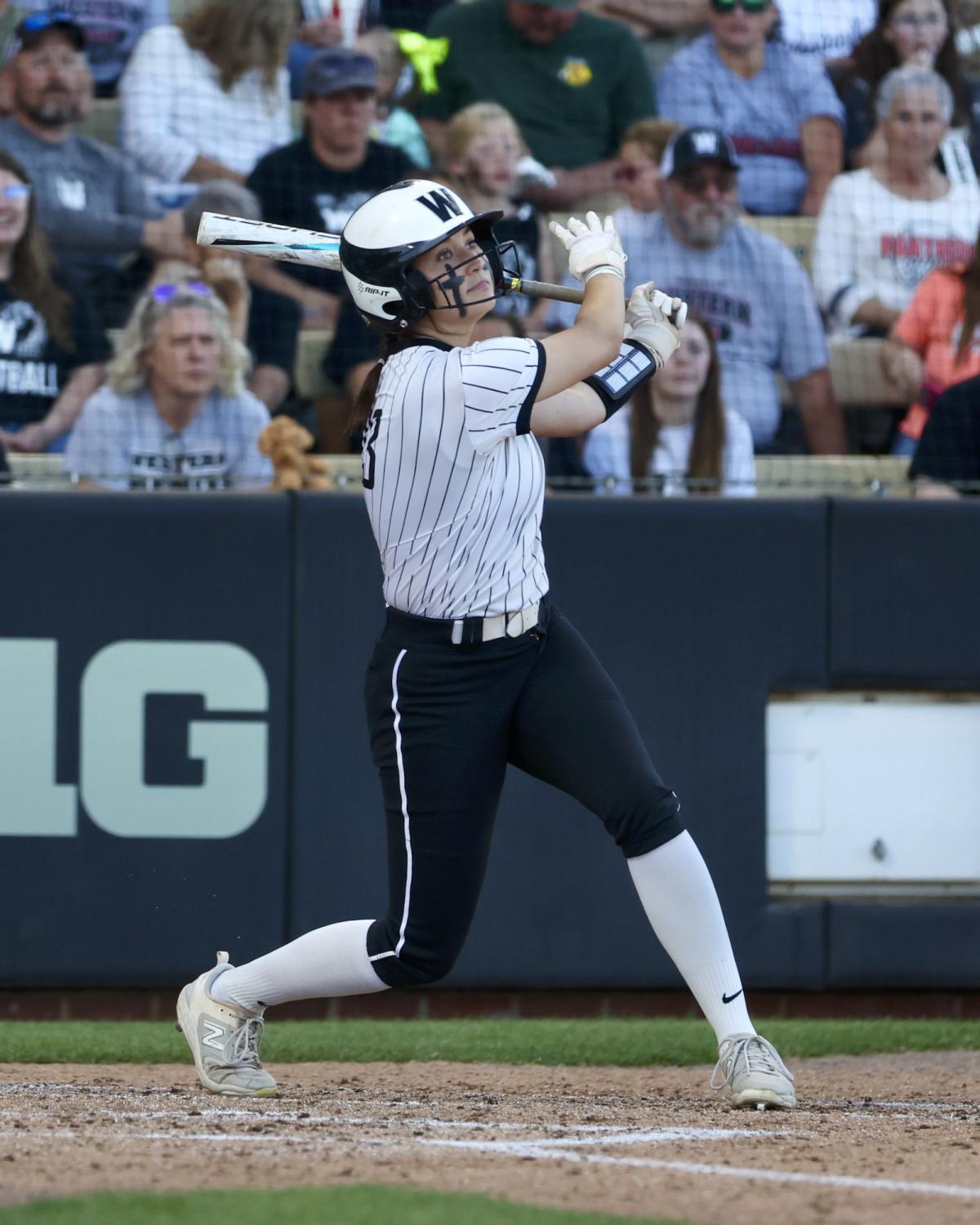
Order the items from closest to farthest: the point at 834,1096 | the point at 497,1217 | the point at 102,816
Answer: the point at 497,1217 < the point at 834,1096 < the point at 102,816

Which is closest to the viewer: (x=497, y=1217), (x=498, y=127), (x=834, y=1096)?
(x=497, y=1217)

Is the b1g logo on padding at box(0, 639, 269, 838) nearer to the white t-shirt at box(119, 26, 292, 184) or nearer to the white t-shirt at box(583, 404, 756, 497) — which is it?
the white t-shirt at box(583, 404, 756, 497)

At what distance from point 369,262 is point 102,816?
2631 millimetres

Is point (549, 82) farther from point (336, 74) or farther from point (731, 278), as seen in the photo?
point (731, 278)

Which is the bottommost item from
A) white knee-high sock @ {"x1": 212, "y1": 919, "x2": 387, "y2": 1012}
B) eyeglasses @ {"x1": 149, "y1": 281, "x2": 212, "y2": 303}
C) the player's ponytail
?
white knee-high sock @ {"x1": 212, "y1": 919, "x2": 387, "y2": 1012}

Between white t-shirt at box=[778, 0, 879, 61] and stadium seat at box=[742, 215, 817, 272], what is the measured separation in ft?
2.87

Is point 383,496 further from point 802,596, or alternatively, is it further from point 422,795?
point 802,596

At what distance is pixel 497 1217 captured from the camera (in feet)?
7.60

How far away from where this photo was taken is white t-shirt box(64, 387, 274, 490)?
5.95 meters

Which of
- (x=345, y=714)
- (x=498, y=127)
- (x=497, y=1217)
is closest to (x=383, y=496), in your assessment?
(x=497, y=1217)

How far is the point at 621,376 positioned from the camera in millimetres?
3426

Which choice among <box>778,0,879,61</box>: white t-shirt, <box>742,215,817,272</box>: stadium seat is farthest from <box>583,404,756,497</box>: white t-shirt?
<box>778,0,879,61</box>: white t-shirt

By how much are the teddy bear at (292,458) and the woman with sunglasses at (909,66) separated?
2.96 m

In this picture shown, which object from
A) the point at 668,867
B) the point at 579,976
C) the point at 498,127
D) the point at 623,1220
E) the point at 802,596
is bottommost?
the point at 579,976
